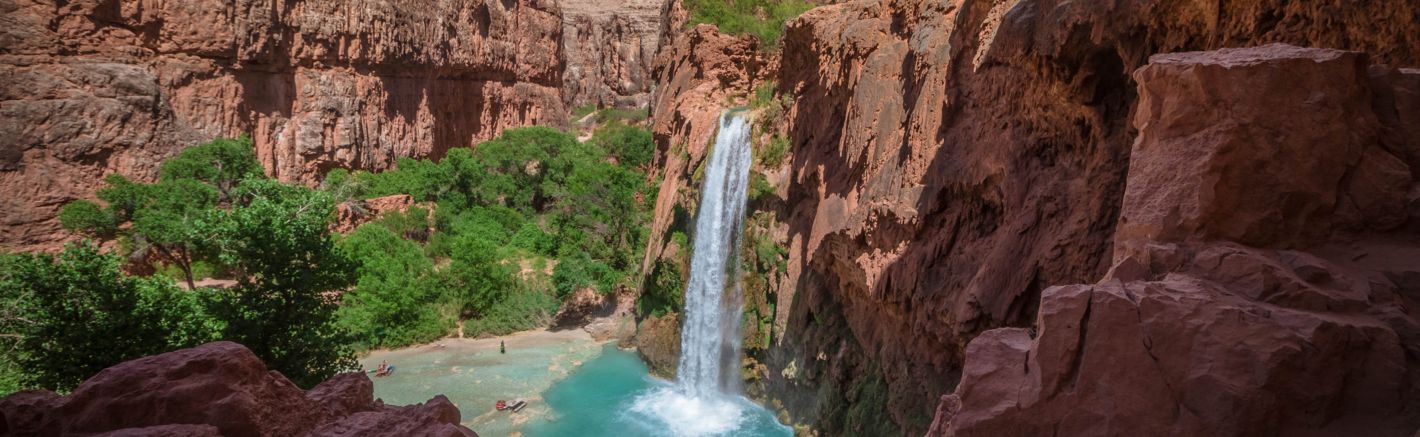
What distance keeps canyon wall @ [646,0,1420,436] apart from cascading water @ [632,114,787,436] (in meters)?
1.47

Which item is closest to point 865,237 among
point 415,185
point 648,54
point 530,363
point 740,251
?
point 740,251

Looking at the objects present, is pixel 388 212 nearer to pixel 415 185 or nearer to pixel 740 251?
pixel 415 185

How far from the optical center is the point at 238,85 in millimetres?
27344

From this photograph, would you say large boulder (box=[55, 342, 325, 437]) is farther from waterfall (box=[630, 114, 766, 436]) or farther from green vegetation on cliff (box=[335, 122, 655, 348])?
green vegetation on cliff (box=[335, 122, 655, 348])

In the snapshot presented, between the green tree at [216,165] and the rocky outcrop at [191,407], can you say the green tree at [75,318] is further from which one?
the green tree at [216,165]

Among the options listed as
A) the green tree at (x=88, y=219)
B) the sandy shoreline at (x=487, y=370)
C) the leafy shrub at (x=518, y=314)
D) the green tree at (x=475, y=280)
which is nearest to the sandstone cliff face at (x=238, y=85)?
the green tree at (x=88, y=219)

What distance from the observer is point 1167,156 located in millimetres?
4277

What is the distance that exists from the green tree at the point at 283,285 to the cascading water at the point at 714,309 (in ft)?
25.0

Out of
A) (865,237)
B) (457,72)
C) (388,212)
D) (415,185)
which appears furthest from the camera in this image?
(457,72)

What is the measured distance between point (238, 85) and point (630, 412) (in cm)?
2195

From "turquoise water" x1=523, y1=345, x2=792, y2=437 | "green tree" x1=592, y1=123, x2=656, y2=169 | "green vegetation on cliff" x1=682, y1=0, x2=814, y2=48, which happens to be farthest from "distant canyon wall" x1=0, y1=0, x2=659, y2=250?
"turquoise water" x1=523, y1=345, x2=792, y2=437

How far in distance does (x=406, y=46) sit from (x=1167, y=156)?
114ft

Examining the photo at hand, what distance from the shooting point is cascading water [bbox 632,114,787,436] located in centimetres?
1730

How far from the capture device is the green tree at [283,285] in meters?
11.8
